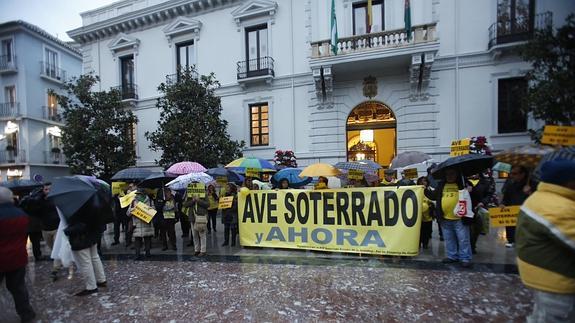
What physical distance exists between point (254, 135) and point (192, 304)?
494 inches

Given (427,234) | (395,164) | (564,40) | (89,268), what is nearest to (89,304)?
(89,268)

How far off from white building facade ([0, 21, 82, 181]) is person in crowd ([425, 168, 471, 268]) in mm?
28961

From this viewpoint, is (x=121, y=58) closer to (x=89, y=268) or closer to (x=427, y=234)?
(x=89, y=268)

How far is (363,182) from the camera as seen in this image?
7488 millimetres

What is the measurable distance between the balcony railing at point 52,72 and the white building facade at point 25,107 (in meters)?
0.07

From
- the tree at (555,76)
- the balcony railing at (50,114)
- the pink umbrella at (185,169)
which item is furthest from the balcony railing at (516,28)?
the balcony railing at (50,114)

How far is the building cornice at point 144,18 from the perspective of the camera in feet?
56.2

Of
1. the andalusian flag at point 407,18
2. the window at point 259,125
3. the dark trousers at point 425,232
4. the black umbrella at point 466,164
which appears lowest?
the dark trousers at point 425,232

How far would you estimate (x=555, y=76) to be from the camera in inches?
369

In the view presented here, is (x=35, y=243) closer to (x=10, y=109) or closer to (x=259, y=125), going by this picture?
(x=259, y=125)

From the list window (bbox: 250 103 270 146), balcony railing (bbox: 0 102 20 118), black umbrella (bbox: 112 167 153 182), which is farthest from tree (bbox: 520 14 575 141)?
balcony railing (bbox: 0 102 20 118)

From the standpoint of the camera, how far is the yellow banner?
6094 mm

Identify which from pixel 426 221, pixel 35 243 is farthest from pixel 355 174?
pixel 35 243

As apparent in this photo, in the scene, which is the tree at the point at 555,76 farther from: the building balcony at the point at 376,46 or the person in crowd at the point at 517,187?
the person in crowd at the point at 517,187
